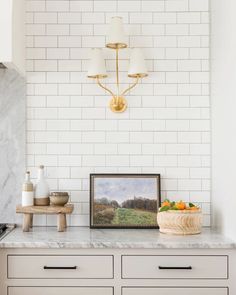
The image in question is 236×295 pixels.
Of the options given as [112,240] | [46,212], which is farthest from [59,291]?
[46,212]

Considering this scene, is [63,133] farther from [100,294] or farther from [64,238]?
[100,294]

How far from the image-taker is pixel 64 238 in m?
3.34

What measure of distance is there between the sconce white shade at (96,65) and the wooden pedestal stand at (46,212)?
878 mm

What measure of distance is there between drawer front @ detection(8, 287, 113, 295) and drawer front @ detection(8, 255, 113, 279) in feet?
0.20

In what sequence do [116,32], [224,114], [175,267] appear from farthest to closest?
[116,32], [224,114], [175,267]

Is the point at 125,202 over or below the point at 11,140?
below

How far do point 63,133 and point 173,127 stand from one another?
2.46 ft

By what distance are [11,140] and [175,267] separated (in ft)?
4.67

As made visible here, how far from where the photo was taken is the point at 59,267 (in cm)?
320

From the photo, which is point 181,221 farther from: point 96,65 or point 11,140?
point 11,140

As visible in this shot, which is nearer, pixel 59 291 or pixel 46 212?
pixel 59 291

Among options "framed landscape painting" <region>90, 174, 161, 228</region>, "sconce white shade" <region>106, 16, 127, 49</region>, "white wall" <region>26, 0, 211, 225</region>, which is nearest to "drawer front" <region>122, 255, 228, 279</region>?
"framed landscape painting" <region>90, 174, 161, 228</region>

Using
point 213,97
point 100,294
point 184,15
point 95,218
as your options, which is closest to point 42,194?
point 95,218

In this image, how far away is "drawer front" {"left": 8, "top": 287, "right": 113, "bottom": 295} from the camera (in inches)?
126
